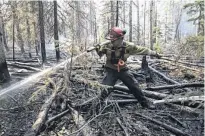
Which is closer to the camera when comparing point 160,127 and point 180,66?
point 160,127

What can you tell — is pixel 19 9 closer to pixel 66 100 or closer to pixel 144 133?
pixel 66 100

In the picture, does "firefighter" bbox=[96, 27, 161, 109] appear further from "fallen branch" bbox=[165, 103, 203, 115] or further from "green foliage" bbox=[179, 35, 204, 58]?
"fallen branch" bbox=[165, 103, 203, 115]

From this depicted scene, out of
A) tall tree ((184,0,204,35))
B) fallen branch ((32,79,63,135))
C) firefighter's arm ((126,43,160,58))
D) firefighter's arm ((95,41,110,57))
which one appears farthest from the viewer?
tall tree ((184,0,204,35))

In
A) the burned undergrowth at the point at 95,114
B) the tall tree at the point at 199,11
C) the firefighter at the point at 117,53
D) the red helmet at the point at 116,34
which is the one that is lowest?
the burned undergrowth at the point at 95,114

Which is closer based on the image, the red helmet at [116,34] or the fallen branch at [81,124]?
the fallen branch at [81,124]

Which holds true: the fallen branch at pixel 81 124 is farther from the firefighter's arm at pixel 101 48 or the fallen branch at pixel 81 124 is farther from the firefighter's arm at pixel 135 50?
the firefighter's arm at pixel 135 50

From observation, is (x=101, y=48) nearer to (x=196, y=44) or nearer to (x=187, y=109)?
(x=196, y=44)

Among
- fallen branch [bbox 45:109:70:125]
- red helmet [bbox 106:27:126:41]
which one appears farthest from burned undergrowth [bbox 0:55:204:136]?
red helmet [bbox 106:27:126:41]

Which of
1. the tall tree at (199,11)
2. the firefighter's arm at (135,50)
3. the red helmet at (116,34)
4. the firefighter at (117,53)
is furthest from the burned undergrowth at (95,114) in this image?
the tall tree at (199,11)

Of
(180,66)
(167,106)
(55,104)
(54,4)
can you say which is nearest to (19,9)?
(54,4)

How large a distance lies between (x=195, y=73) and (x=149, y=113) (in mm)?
5223

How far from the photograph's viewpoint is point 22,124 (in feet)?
20.6

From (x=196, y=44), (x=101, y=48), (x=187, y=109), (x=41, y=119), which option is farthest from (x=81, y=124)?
(x=196, y=44)

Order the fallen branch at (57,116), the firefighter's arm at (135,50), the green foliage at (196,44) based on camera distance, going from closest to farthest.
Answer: the green foliage at (196,44) < the fallen branch at (57,116) < the firefighter's arm at (135,50)
